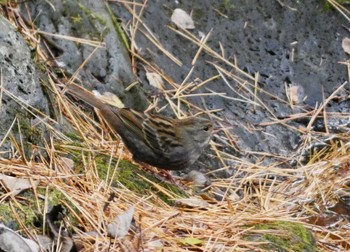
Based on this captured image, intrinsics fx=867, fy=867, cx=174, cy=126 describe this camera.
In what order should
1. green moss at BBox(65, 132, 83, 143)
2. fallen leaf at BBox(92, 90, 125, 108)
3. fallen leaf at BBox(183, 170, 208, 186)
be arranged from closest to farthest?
green moss at BBox(65, 132, 83, 143), fallen leaf at BBox(183, 170, 208, 186), fallen leaf at BBox(92, 90, 125, 108)

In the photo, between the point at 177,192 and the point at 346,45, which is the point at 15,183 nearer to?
the point at 177,192

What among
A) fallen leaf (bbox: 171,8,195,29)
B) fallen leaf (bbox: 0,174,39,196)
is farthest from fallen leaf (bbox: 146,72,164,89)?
fallen leaf (bbox: 0,174,39,196)

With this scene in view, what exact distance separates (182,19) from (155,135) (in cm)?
190

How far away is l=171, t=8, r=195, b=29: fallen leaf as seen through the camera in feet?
25.8

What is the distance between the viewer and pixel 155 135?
633cm

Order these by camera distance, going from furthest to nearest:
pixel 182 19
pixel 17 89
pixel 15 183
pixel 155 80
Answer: pixel 182 19 → pixel 155 80 → pixel 17 89 → pixel 15 183

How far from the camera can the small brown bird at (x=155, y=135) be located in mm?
6176

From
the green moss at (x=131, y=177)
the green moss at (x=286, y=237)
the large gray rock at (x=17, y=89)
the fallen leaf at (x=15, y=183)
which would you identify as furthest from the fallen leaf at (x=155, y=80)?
the fallen leaf at (x=15, y=183)

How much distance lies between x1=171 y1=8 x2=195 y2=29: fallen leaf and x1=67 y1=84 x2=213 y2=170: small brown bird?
160 centimetres

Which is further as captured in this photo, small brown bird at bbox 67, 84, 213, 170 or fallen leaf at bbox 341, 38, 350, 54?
fallen leaf at bbox 341, 38, 350, 54

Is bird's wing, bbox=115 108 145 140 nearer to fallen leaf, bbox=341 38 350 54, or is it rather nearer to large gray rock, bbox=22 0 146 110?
large gray rock, bbox=22 0 146 110

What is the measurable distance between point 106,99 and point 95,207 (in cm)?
221

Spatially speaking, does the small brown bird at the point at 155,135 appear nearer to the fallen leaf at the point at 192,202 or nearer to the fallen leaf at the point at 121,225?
the fallen leaf at the point at 192,202

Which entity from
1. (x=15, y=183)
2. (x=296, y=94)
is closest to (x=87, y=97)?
(x=15, y=183)
